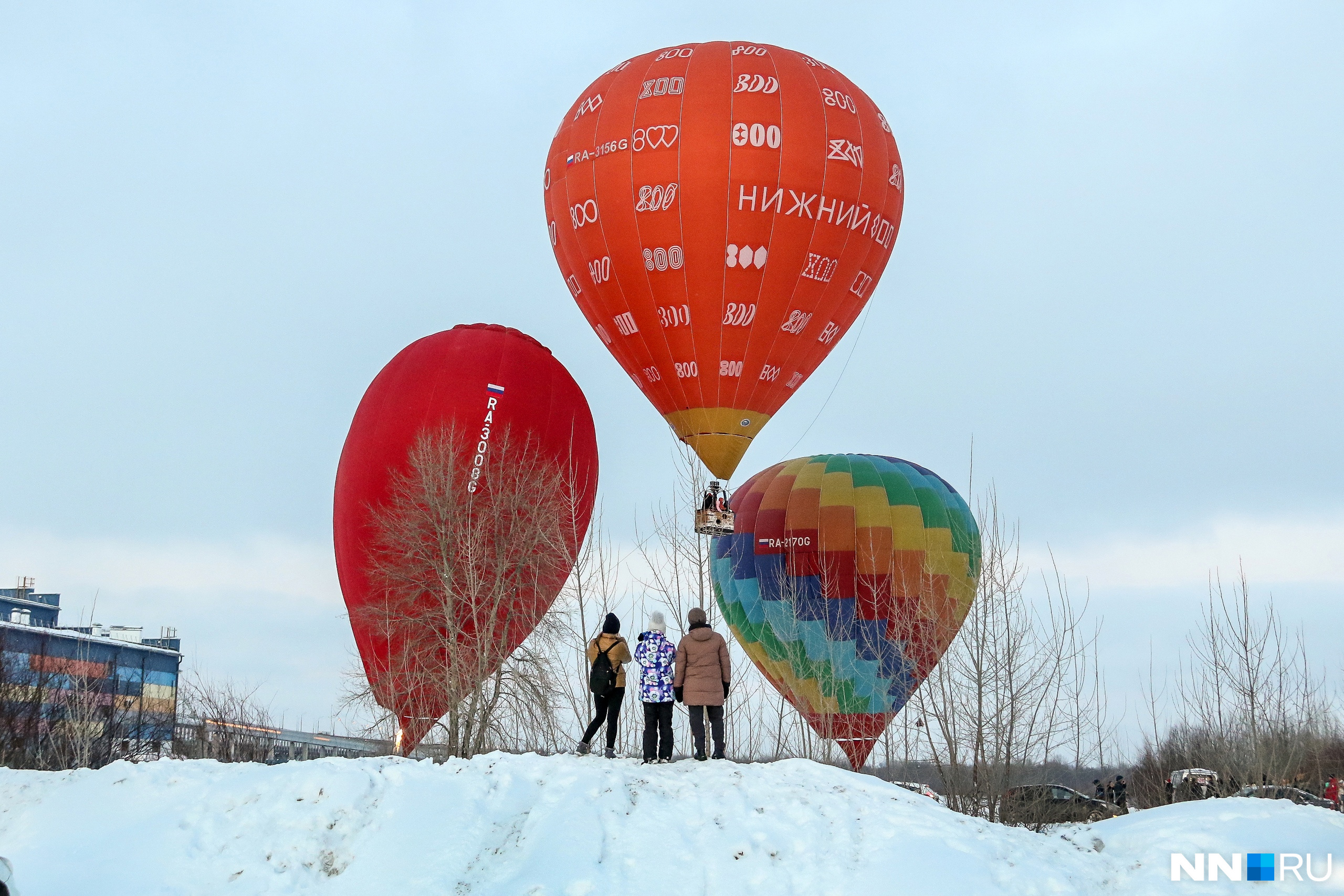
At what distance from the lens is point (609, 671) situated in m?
13.8

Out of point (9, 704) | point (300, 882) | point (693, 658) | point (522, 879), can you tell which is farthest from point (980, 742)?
point (9, 704)

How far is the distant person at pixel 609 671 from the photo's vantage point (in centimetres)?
1374

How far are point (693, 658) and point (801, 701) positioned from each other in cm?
1427

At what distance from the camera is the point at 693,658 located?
13562mm

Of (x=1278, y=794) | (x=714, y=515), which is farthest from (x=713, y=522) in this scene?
(x=1278, y=794)

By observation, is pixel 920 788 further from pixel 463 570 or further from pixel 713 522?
pixel 463 570

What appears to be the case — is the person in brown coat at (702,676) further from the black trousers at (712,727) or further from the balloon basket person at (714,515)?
the balloon basket person at (714,515)

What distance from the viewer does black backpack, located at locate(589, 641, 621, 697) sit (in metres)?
13.7

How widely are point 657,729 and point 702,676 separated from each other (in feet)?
3.29

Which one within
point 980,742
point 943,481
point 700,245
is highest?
point 700,245

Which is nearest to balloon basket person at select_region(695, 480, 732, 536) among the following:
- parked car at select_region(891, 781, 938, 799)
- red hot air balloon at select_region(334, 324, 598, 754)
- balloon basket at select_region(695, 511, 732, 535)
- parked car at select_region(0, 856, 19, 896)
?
balloon basket at select_region(695, 511, 732, 535)

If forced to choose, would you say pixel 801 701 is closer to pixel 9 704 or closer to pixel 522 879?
pixel 522 879

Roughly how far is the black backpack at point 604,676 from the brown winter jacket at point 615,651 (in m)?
0.02

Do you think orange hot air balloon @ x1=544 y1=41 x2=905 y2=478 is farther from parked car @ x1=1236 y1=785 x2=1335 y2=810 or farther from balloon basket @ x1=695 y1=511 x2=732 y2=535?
parked car @ x1=1236 y1=785 x2=1335 y2=810
